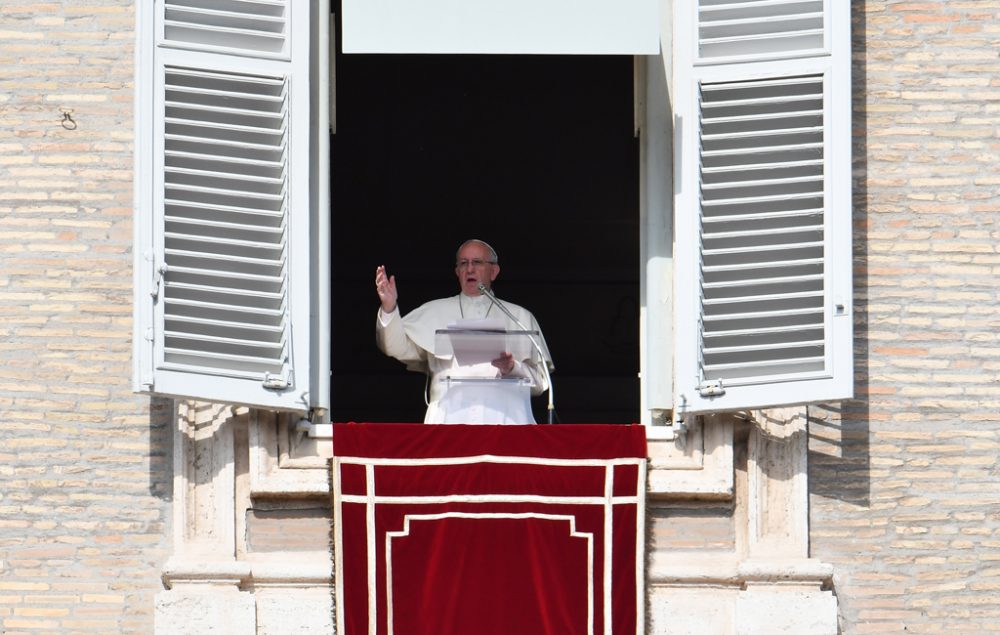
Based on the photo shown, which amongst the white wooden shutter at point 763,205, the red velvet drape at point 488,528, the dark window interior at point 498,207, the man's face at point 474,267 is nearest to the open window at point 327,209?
the white wooden shutter at point 763,205

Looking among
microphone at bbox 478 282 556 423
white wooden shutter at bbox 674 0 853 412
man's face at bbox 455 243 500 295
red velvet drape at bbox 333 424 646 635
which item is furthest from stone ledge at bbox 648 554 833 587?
man's face at bbox 455 243 500 295

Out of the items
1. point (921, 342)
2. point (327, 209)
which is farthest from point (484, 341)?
point (921, 342)

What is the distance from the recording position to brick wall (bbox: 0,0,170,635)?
340 inches

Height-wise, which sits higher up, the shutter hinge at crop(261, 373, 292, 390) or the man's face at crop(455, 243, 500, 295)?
the man's face at crop(455, 243, 500, 295)

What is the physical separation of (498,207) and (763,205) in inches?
239

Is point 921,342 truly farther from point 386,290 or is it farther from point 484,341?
point 386,290

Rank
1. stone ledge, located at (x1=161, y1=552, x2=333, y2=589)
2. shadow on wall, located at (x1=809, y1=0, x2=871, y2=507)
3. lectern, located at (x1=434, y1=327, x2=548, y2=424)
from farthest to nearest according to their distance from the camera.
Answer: lectern, located at (x1=434, y1=327, x2=548, y2=424), shadow on wall, located at (x1=809, y1=0, x2=871, y2=507), stone ledge, located at (x1=161, y1=552, x2=333, y2=589)

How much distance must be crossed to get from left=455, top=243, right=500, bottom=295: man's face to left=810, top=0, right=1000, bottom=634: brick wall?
1802 mm

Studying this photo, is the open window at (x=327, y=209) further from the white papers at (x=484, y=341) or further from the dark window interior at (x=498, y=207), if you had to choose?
the dark window interior at (x=498, y=207)

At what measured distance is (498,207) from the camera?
14.6 m

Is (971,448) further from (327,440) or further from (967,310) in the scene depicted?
(327,440)

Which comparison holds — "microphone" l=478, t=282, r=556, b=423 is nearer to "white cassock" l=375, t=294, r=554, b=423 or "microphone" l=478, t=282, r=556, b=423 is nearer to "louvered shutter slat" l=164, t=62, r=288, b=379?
"white cassock" l=375, t=294, r=554, b=423

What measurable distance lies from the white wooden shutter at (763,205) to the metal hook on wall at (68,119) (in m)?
2.29

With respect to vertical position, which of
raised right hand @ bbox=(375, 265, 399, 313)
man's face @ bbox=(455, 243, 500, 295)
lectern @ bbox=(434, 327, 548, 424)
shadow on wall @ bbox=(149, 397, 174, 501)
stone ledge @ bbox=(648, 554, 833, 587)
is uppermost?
man's face @ bbox=(455, 243, 500, 295)
